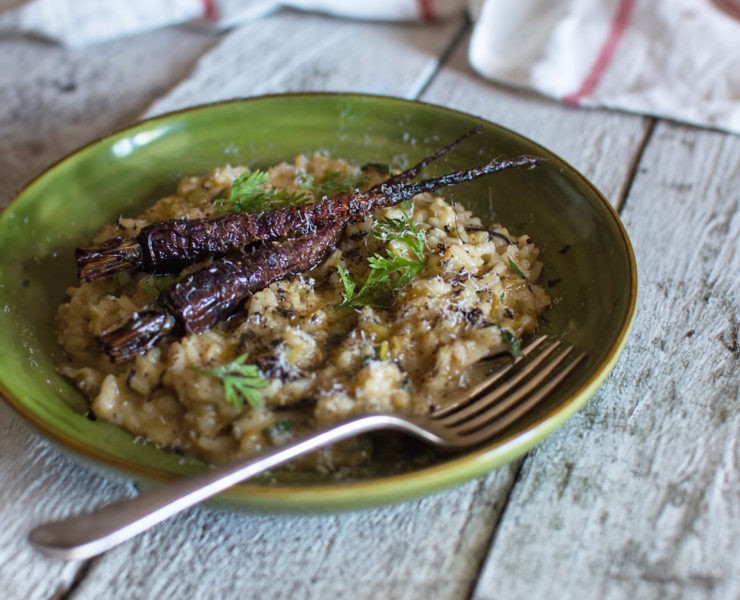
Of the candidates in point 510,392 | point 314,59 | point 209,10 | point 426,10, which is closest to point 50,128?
point 209,10

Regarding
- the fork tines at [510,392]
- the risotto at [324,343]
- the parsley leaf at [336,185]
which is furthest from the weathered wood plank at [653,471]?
the parsley leaf at [336,185]

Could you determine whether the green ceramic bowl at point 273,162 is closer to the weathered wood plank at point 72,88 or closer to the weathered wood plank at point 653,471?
the weathered wood plank at point 653,471

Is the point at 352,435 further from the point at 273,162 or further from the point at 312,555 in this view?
the point at 273,162

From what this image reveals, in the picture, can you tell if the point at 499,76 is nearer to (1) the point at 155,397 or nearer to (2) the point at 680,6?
(2) the point at 680,6

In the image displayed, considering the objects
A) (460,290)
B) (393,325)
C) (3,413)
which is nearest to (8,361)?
(3,413)

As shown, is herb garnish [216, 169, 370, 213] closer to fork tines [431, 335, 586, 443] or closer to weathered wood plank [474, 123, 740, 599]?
fork tines [431, 335, 586, 443]

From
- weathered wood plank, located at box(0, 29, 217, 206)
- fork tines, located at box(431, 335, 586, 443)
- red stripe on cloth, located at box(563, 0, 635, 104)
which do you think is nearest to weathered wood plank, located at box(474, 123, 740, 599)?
fork tines, located at box(431, 335, 586, 443)
